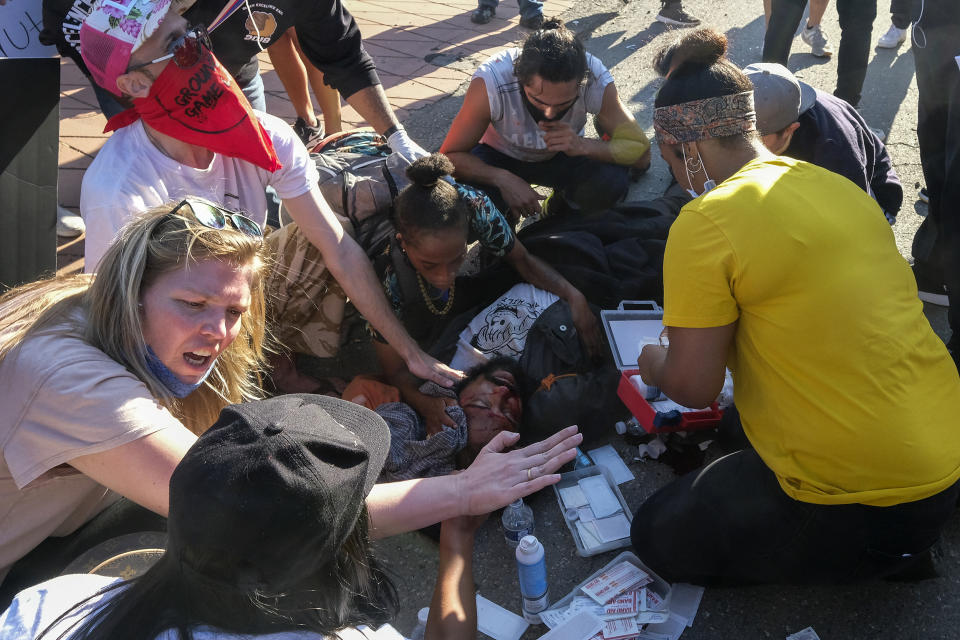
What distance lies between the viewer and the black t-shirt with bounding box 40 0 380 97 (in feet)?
9.64

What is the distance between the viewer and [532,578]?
2129mm

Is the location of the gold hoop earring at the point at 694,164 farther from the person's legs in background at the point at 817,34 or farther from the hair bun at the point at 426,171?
the person's legs in background at the point at 817,34

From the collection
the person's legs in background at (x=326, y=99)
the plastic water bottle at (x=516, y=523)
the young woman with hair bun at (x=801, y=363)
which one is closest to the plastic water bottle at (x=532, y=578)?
the plastic water bottle at (x=516, y=523)

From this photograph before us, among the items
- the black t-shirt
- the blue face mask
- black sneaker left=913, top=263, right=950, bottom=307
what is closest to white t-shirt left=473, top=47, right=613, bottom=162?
the black t-shirt

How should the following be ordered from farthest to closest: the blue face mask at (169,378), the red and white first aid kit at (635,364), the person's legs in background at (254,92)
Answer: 1. the person's legs in background at (254,92)
2. the red and white first aid kit at (635,364)
3. the blue face mask at (169,378)

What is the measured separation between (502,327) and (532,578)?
109 cm

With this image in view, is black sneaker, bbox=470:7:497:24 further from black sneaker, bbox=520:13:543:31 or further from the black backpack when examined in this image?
the black backpack

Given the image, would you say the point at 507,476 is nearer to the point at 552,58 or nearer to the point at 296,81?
the point at 552,58

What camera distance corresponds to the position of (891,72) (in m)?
5.14

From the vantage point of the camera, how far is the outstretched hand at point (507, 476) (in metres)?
1.83

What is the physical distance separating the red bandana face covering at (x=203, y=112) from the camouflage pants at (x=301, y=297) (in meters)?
0.43

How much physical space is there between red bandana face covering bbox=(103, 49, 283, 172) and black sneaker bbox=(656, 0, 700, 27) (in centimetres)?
425

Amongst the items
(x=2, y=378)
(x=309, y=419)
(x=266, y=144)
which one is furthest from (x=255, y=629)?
(x=266, y=144)

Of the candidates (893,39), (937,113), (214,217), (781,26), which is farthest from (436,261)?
(893,39)
